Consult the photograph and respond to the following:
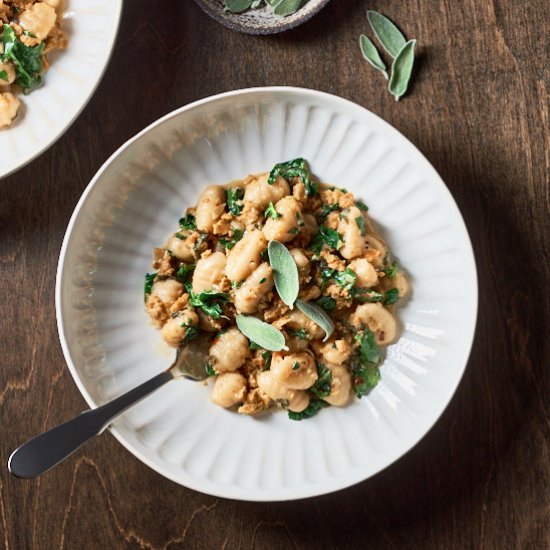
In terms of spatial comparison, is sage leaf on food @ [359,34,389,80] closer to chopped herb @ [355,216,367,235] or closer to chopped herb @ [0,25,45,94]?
chopped herb @ [355,216,367,235]

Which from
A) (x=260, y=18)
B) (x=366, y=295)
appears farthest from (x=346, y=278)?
(x=260, y=18)

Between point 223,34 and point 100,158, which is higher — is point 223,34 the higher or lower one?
the higher one

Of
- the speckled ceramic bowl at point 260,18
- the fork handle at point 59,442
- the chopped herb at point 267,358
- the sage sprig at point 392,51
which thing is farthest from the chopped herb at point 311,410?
the speckled ceramic bowl at point 260,18

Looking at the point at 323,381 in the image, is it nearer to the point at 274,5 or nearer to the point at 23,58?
the point at 274,5

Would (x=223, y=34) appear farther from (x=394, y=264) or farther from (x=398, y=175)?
(x=394, y=264)

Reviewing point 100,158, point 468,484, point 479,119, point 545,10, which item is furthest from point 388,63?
point 468,484

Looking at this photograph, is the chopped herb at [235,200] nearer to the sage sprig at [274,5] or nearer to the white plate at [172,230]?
the white plate at [172,230]
